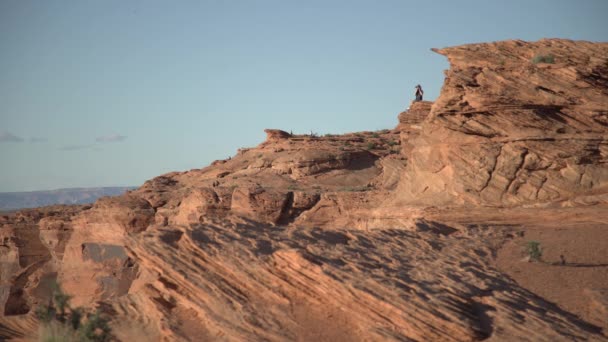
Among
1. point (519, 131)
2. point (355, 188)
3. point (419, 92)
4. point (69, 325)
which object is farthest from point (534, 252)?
point (419, 92)

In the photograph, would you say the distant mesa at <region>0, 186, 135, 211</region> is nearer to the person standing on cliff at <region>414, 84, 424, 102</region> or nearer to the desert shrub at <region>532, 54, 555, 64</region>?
the person standing on cliff at <region>414, 84, 424, 102</region>

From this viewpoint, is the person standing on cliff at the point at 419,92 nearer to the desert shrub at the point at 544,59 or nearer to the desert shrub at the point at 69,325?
the desert shrub at the point at 544,59

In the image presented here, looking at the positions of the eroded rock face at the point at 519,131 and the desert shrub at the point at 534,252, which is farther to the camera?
the eroded rock face at the point at 519,131

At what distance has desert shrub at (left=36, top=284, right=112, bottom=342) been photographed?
11.7 metres

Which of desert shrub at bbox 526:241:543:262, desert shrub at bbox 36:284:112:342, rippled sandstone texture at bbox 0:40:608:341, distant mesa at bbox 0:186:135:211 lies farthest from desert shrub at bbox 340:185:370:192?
distant mesa at bbox 0:186:135:211

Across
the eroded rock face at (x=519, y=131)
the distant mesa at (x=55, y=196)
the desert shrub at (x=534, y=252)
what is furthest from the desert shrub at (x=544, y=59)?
the distant mesa at (x=55, y=196)

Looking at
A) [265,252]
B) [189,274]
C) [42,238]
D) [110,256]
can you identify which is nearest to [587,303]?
[265,252]

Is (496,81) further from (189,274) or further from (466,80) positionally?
(189,274)

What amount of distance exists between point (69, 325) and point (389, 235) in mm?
7424

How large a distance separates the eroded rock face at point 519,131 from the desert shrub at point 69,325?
11368 millimetres

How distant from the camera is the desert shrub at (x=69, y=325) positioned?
11688mm

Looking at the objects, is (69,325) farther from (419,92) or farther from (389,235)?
(419,92)

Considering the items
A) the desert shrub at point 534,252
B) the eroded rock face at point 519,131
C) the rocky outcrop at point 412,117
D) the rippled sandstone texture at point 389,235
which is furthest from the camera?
the rocky outcrop at point 412,117

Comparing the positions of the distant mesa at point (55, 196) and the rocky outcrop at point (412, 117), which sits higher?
the rocky outcrop at point (412, 117)
